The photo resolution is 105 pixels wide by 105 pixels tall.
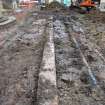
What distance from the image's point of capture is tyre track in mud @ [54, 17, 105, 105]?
15.9ft

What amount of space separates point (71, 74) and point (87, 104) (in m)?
1.57

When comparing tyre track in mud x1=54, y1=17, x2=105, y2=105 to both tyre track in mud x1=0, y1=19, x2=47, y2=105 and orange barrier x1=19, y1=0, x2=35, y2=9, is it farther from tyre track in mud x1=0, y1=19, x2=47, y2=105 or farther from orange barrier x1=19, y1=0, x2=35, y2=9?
orange barrier x1=19, y1=0, x2=35, y2=9

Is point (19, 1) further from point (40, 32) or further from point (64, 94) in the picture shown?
point (64, 94)

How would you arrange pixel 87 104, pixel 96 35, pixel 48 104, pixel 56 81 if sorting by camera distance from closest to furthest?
pixel 48 104
pixel 87 104
pixel 56 81
pixel 96 35

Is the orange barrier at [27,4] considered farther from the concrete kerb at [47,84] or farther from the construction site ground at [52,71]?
the concrete kerb at [47,84]

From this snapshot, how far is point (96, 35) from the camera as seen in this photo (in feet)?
37.5

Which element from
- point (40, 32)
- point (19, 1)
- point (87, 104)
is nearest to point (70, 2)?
point (19, 1)

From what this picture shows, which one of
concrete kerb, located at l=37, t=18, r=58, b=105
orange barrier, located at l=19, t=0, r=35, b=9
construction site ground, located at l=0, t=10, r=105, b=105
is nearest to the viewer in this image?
concrete kerb, located at l=37, t=18, r=58, b=105

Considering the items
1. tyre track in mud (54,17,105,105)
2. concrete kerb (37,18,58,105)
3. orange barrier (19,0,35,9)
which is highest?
orange barrier (19,0,35,9)

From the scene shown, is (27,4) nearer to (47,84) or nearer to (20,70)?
(20,70)

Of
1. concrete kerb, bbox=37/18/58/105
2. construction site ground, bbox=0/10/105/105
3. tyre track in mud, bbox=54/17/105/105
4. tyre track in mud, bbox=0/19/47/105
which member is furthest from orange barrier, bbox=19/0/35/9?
concrete kerb, bbox=37/18/58/105

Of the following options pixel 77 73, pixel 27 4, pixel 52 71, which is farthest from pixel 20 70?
pixel 27 4

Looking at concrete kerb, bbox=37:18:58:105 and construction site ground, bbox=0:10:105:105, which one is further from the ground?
concrete kerb, bbox=37:18:58:105

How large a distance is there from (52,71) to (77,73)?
70 centimetres
